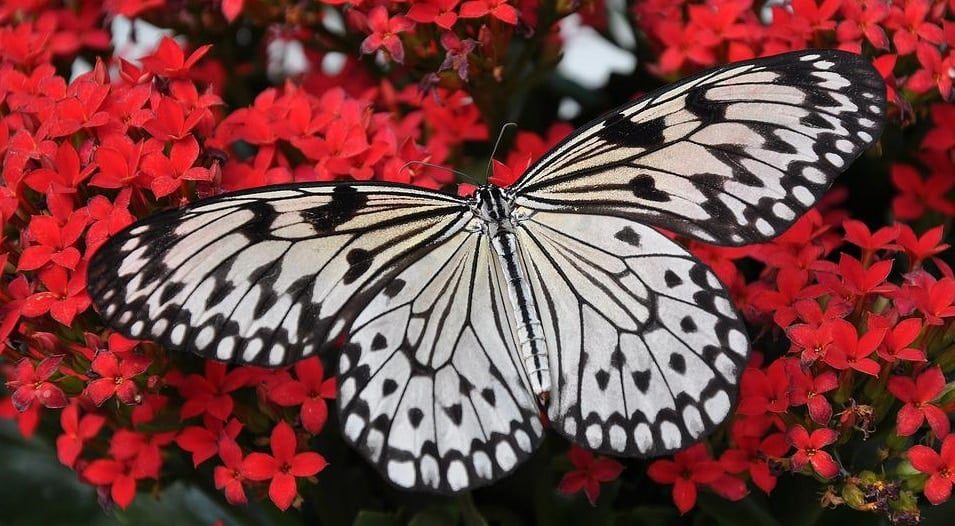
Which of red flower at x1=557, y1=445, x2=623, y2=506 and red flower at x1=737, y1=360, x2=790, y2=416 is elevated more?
red flower at x1=737, y1=360, x2=790, y2=416

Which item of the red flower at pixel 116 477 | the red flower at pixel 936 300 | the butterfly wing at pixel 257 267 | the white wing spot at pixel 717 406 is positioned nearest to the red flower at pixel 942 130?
the red flower at pixel 936 300

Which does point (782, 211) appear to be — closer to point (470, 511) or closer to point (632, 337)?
point (632, 337)

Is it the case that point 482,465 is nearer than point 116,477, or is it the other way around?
point 482,465

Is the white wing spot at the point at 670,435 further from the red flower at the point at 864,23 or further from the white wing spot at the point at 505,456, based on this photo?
the red flower at the point at 864,23

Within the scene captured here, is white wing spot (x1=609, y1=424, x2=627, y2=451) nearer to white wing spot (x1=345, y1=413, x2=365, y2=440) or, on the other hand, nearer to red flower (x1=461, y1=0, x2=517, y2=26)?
white wing spot (x1=345, y1=413, x2=365, y2=440)

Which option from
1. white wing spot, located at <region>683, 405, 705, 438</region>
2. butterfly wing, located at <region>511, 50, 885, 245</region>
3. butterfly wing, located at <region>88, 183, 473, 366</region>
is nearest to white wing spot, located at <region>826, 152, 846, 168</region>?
butterfly wing, located at <region>511, 50, 885, 245</region>

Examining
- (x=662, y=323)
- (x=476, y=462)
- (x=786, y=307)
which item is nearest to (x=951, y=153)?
Answer: (x=786, y=307)

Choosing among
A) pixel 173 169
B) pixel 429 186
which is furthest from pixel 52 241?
pixel 429 186
